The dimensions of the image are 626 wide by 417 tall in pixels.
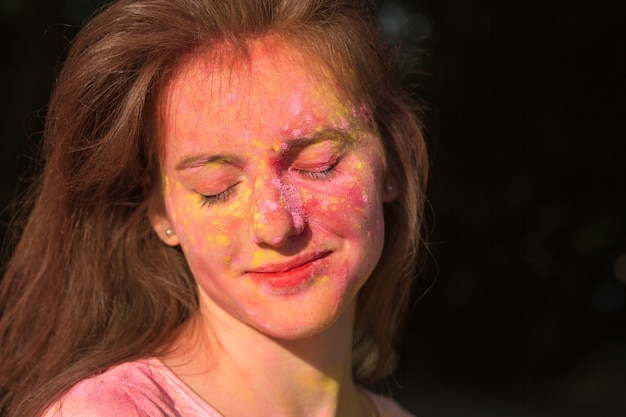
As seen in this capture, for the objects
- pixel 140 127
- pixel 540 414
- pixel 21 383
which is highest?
pixel 140 127

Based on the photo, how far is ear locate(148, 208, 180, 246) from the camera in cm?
210

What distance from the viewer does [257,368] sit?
200 centimetres

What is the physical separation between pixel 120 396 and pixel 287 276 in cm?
41

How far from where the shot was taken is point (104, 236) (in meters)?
2.19

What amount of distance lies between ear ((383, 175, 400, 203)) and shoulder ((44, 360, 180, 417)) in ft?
2.23

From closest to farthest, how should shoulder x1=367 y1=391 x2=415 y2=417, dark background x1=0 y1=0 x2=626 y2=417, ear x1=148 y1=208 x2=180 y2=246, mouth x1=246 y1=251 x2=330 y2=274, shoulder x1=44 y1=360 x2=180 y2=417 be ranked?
shoulder x1=44 y1=360 x2=180 y2=417 < mouth x1=246 y1=251 x2=330 y2=274 < ear x1=148 y1=208 x2=180 y2=246 < shoulder x1=367 y1=391 x2=415 y2=417 < dark background x1=0 y1=0 x2=626 y2=417

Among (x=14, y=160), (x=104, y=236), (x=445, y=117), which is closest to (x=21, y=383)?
(x=104, y=236)

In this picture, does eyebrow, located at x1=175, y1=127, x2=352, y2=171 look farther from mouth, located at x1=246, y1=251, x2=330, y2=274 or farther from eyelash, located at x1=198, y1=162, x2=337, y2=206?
mouth, located at x1=246, y1=251, x2=330, y2=274

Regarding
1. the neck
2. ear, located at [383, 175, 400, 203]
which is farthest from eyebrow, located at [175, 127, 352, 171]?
the neck

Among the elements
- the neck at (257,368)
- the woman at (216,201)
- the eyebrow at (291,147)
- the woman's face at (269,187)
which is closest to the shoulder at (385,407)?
the woman at (216,201)

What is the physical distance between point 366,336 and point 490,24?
179cm

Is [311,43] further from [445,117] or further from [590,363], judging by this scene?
[590,363]

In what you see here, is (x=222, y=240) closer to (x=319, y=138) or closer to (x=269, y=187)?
(x=269, y=187)

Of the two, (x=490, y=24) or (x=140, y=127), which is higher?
(x=490, y=24)
